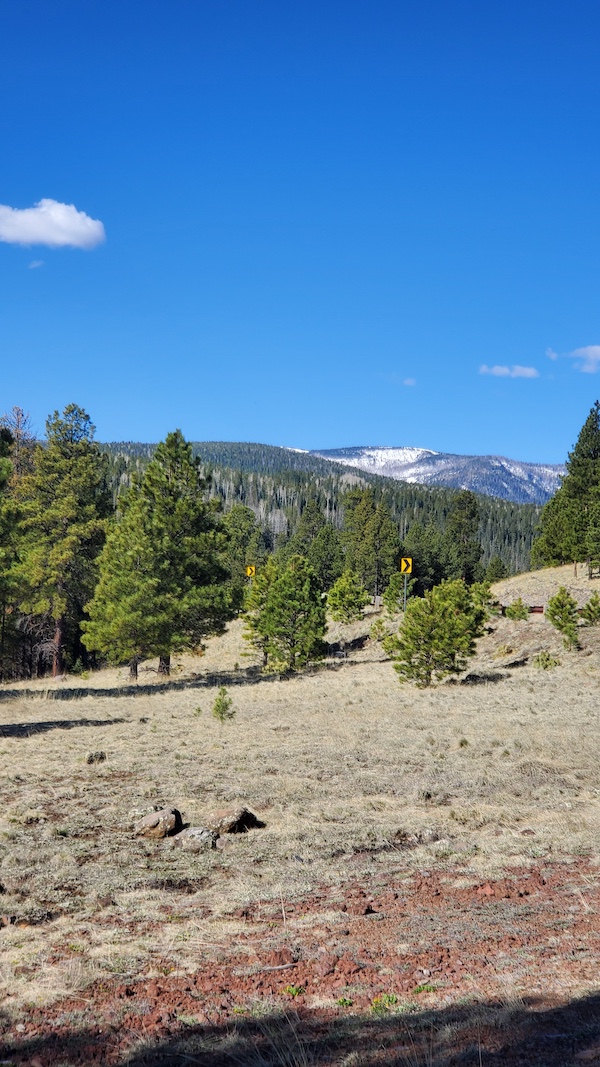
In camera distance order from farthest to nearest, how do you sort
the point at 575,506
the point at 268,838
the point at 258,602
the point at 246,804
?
the point at 575,506 → the point at 258,602 → the point at 246,804 → the point at 268,838

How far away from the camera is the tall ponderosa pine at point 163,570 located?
27391 millimetres

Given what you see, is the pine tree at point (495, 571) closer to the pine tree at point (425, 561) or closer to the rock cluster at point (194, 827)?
the pine tree at point (425, 561)

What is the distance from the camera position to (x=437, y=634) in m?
26.5

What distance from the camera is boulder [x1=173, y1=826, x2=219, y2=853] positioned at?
9.23 m

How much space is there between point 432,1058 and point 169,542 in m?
24.6

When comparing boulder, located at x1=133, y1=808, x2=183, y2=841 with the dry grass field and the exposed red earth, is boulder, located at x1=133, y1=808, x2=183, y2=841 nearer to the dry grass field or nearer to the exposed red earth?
the dry grass field

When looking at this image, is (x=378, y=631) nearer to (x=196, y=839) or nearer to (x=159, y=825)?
(x=159, y=825)

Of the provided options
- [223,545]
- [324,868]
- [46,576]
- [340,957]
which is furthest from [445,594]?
[340,957]

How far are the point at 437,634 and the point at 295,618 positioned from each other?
9.66 m

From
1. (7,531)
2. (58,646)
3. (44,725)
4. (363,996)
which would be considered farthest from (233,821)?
(58,646)

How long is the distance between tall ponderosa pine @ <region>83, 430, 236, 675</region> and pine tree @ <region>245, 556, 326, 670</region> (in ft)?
16.6

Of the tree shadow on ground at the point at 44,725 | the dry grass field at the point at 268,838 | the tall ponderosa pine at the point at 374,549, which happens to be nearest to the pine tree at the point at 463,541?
the tall ponderosa pine at the point at 374,549

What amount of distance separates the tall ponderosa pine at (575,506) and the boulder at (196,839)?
4403 centimetres

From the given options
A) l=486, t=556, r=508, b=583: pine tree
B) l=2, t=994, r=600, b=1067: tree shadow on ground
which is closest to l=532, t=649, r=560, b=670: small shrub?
l=2, t=994, r=600, b=1067: tree shadow on ground
